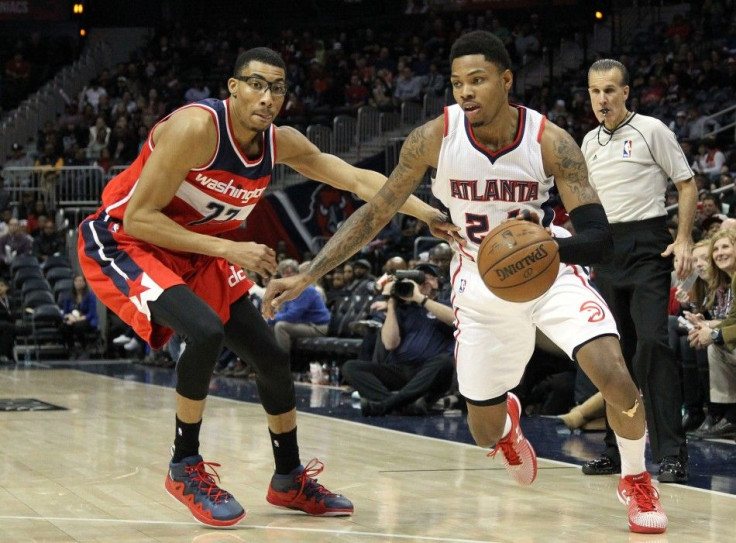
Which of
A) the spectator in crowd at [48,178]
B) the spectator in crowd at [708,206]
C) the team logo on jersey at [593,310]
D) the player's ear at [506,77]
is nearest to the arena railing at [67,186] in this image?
the spectator in crowd at [48,178]

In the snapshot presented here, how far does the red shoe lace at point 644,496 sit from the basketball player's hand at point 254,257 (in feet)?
5.36

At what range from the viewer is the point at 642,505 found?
14.6 feet

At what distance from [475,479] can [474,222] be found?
1702mm

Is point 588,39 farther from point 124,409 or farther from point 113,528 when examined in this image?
point 113,528

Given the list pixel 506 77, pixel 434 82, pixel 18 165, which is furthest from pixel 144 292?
pixel 18 165

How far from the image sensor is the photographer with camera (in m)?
8.88

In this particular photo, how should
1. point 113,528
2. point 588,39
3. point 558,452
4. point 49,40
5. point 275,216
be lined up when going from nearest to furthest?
point 113,528 < point 558,452 < point 275,216 < point 588,39 < point 49,40

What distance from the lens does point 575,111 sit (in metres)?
17.6

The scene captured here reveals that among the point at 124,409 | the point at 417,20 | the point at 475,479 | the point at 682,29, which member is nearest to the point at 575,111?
the point at 682,29

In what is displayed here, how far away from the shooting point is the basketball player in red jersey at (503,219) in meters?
4.37

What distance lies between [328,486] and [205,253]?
159 centimetres

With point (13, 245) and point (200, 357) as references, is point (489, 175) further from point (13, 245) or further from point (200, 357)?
point (13, 245)

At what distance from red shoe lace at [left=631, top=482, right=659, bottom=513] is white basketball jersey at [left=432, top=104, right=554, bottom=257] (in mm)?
1092

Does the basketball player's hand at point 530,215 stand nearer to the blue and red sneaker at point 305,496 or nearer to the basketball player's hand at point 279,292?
the basketball player's hand at point 279,292
